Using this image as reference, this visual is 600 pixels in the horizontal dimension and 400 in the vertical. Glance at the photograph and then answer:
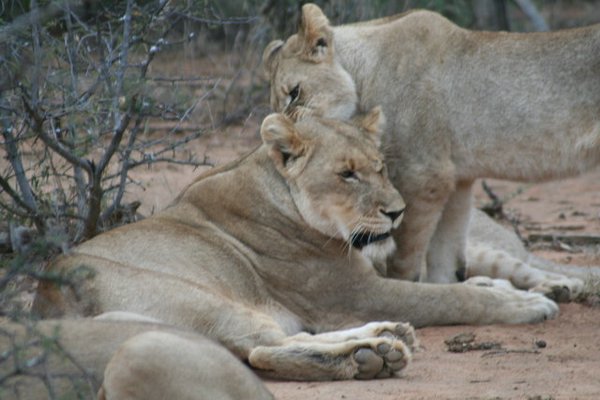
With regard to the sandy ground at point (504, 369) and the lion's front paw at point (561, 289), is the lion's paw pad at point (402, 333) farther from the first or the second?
the lion's front paw at point (561, 289)

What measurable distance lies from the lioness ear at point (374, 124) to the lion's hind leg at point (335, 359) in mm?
1407

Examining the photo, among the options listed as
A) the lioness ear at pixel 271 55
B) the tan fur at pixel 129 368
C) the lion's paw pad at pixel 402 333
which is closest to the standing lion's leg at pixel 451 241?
the lioness ear at pixel 271 55

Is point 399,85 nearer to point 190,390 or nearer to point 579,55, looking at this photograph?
point 579,55

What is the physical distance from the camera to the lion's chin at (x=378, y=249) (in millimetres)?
5906

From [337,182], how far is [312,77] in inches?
42.2

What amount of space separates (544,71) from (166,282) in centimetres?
231

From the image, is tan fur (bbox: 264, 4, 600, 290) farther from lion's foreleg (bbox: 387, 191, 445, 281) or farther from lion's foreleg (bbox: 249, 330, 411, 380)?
lion's foreleg (bbox: 249, 330, 411, 380)

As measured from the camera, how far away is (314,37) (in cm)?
681

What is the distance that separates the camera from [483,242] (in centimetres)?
739

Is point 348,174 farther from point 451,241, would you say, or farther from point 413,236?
point 451,241

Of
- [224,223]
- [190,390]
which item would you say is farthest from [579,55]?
[190,390]

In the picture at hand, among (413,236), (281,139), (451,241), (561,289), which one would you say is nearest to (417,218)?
(413,236)

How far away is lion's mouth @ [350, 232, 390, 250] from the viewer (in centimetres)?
584

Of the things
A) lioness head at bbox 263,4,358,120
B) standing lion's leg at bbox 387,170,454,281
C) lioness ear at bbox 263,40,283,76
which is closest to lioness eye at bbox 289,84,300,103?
lioness head at bbox 263,4,358,120
